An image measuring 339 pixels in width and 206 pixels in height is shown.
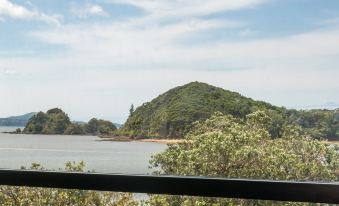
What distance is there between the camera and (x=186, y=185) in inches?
50.2

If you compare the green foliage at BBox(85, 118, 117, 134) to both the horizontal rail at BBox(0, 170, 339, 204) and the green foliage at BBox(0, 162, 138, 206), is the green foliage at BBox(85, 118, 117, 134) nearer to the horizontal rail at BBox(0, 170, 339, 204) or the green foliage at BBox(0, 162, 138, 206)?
the green foliage at BBox(0, 162, 138, 206)

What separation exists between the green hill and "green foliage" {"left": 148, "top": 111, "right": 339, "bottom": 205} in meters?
0.11

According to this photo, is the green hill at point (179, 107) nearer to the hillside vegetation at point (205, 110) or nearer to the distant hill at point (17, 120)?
the hillside vegetation at point (205, 110)

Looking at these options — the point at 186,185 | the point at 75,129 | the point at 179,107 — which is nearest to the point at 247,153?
the point at 179,107

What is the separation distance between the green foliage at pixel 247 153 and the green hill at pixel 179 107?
0.11 metres

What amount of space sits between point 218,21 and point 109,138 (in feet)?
2.90

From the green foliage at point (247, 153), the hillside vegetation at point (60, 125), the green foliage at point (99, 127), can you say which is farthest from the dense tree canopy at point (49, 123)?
the green foliage at point (247, 153)

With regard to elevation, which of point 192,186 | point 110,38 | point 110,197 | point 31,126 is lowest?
point 110,197

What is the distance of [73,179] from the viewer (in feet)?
4.53

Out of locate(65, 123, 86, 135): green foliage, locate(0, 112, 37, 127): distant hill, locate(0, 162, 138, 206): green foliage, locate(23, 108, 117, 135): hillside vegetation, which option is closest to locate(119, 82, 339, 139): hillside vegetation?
locate(23, 108, 117, 135): hillside vegetation

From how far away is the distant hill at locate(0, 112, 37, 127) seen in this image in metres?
2.77

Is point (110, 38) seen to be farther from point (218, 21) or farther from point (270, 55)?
point (270, 55)

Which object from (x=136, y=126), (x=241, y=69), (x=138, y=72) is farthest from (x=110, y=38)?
(x=241, y=69)

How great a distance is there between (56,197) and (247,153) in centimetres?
132
